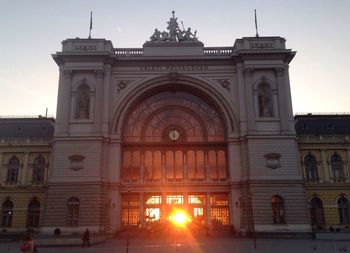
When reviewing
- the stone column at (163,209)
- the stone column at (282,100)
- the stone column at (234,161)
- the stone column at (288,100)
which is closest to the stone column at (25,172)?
the stone column at (163,209)

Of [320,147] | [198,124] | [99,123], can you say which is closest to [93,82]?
[99,123]

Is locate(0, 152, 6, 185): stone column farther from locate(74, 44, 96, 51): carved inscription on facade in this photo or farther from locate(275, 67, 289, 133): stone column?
locate(275, 67, 289, 133): stone column

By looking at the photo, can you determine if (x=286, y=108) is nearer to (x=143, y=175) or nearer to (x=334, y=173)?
(x=334, y=173)

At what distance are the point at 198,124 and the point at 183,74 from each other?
23.2 ft

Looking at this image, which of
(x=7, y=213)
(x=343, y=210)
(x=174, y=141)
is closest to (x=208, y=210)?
(x=174, y=141)

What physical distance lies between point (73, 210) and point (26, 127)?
20.8 meters

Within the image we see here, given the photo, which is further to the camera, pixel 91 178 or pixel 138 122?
pixel 138 122

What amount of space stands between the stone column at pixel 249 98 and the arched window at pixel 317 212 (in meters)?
14.6

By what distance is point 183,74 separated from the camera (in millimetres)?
48688

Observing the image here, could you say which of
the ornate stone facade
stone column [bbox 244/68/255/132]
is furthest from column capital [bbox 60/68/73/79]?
stone column [bbox 244/68/255/132]

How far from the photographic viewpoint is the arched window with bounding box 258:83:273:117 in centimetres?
4699

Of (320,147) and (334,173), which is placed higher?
(320,147)

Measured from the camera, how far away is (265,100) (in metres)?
47.7

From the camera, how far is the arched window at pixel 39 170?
168ft
